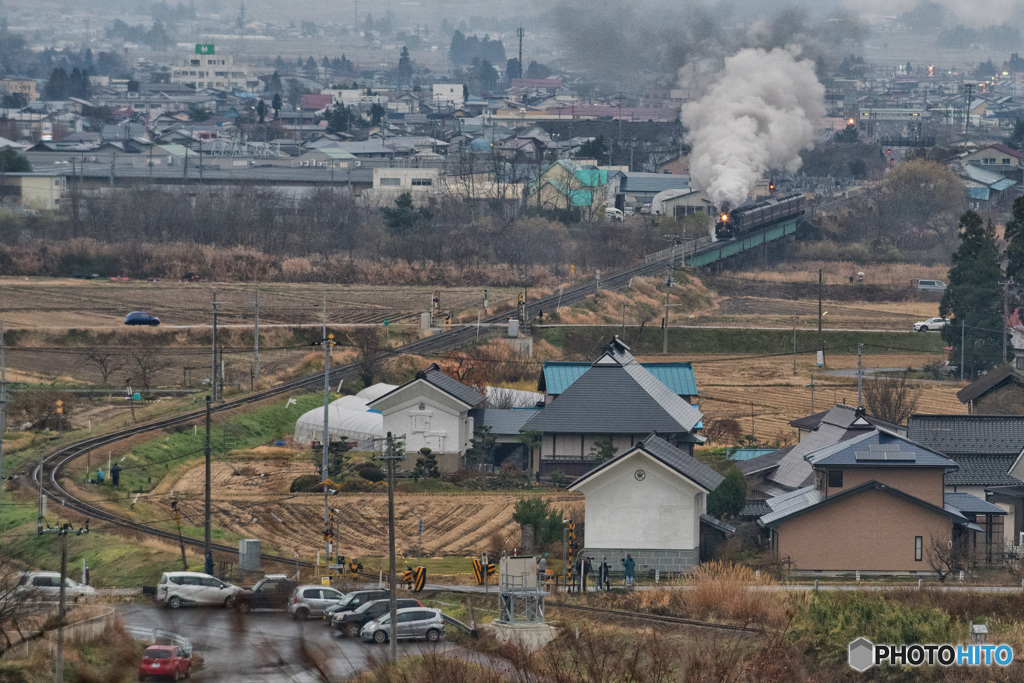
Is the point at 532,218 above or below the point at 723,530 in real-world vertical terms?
above

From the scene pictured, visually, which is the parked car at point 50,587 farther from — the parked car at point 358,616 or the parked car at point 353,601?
the parked car at point 358,616

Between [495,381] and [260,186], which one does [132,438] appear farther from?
[260,186]

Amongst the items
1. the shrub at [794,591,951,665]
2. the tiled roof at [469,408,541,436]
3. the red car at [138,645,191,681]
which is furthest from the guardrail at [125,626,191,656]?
the tiled roof at [469,408,541,436]

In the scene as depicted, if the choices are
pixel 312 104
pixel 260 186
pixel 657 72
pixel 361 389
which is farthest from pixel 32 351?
pixel 312 104

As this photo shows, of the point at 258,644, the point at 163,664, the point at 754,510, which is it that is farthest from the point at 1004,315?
the point at 163,664

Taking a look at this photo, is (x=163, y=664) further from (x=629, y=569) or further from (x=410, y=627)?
(x=629, y=569)

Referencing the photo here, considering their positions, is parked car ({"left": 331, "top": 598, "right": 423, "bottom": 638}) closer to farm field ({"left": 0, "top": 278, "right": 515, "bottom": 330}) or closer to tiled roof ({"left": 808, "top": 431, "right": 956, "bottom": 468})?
tiled roof ({"left": 808, "top": 431, "right": 956, "bottom": 468})
